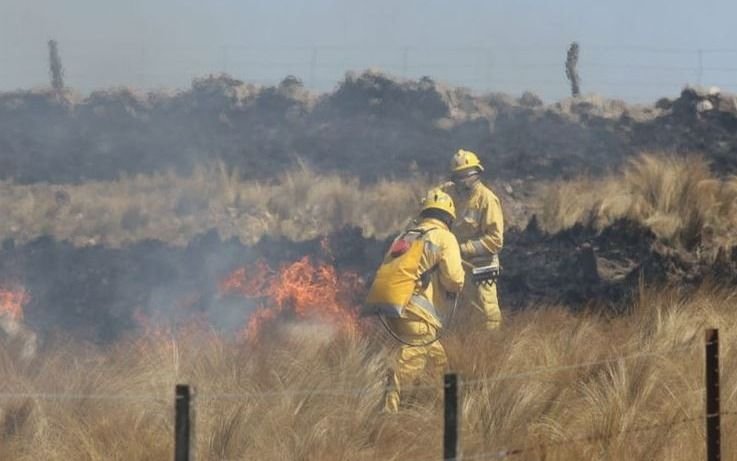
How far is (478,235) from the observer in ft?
40.9

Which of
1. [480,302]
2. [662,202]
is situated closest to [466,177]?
[480,302]

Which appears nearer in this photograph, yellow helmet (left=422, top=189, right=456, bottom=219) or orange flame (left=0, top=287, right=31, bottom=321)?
yellow helmet (left=422, top=189, right=456, bottom=219)

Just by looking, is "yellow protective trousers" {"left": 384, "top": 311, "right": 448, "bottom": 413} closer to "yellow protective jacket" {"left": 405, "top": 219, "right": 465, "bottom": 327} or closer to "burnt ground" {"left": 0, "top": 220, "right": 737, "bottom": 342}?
"yellow protective jacket" {"left": 405, "top": 219, "right": 465, "bottom": 327}

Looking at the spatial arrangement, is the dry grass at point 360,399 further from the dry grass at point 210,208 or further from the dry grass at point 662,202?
the dry grass at point 210,208

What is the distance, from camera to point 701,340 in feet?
35.7

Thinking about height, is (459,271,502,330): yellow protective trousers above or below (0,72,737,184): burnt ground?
above

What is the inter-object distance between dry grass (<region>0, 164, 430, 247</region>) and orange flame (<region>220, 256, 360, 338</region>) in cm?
276

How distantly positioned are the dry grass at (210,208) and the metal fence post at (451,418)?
13.0m

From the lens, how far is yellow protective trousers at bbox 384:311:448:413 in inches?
400

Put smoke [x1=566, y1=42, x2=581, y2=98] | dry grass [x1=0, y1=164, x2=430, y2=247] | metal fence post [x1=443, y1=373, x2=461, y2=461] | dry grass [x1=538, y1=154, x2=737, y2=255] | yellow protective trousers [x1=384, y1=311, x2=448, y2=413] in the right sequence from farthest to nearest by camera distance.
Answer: smoke [x1=566, y1=42, x2=581, y2=98], dry grass [x1=0, y1=164, x2=430, y2=247], dry grass [x1=538, y1=154, x2=737, y2=255], yellow protective trousers [x1=384, y1=311, x2=448, y2=413], metal fence post [x1=443, y1=373, x2=461, y2=461]

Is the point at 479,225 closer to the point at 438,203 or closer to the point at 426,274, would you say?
the point at 438,203

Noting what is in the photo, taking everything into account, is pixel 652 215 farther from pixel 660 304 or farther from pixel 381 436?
pixel 381 436

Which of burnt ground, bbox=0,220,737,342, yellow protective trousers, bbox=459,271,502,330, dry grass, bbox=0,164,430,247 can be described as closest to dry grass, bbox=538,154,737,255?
burnt ground, bbox=0,220,737,342

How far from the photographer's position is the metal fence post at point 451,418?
247 inches
